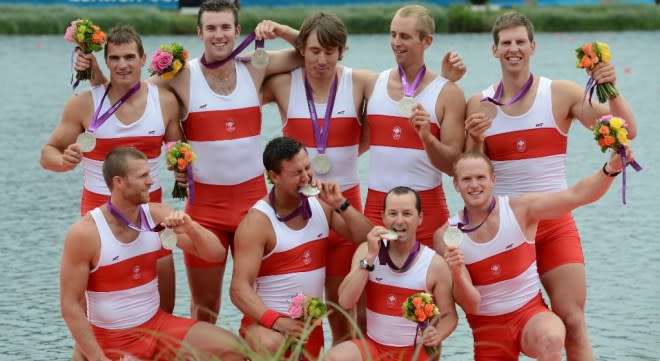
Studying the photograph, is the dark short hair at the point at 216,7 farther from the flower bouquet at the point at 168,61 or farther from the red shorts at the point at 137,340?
the red shorts at the point at 137,340

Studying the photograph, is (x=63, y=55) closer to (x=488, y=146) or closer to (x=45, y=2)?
(x=45, y=2)

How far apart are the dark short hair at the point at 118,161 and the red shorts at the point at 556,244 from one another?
2702mm

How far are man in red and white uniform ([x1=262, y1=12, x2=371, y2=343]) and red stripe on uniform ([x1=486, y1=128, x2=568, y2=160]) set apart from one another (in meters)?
0.99

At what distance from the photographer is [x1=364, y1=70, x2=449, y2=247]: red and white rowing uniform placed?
8828mm

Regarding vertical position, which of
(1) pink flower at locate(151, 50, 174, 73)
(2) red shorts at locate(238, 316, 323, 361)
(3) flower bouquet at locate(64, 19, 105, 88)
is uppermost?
(3) flower bouquet at locate(64, 19, 105, 88)

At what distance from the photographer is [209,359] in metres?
7.84

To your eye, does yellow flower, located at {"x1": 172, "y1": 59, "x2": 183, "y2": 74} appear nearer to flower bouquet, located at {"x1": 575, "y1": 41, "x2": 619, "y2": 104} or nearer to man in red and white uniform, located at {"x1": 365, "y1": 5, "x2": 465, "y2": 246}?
man in red and white uniform, located at {"x1": 365, "y1": 5, "x2": 465, "y2": 246}

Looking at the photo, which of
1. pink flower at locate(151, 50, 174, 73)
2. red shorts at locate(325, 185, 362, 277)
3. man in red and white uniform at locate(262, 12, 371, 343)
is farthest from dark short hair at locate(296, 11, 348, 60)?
red shorts at locate(325, 185, 362, 277)

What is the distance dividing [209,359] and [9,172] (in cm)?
1306

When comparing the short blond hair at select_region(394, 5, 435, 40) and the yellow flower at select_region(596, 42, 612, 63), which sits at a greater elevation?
the short blond hair at select_region(394, 5, 435, 40)

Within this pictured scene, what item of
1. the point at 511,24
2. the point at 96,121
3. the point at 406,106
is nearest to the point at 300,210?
the point at 406,106

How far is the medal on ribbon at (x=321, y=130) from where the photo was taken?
8881mm

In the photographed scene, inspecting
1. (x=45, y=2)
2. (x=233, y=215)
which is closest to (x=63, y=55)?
(x=45, y=2)

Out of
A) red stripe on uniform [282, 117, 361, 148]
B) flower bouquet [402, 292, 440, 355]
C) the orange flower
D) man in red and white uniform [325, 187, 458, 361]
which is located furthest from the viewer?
red stripe on uniform [282, 117, 361, 148]
